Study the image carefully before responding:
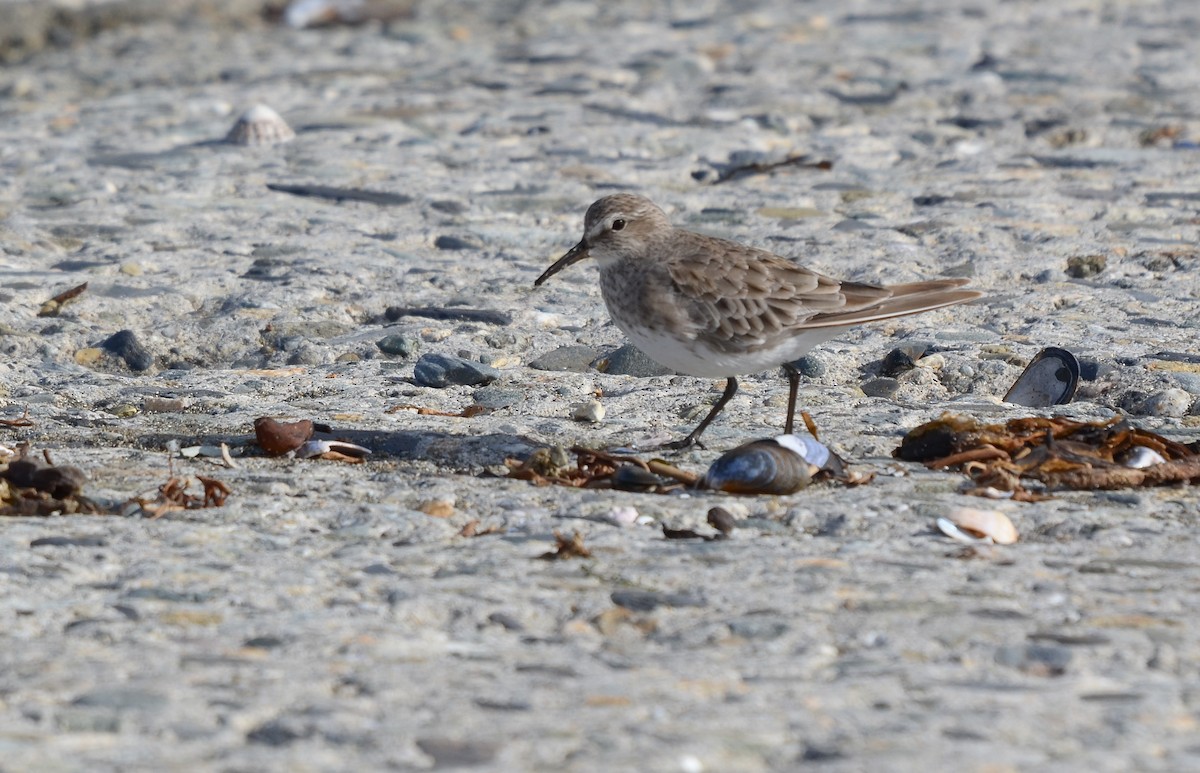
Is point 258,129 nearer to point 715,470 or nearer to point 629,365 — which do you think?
point 629,365

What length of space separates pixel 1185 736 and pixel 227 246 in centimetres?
526

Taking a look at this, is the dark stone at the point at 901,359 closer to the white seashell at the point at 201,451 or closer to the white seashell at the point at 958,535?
the white seashell at the point at 958,535

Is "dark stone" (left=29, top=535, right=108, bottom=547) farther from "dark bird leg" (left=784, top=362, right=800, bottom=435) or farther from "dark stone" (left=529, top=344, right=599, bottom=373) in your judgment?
"dark stone" (left=529, top=344, right=599, bottom=373)

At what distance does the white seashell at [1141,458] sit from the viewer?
447cm

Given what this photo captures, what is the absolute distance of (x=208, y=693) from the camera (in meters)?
3.02

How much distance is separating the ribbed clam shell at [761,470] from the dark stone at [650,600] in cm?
78

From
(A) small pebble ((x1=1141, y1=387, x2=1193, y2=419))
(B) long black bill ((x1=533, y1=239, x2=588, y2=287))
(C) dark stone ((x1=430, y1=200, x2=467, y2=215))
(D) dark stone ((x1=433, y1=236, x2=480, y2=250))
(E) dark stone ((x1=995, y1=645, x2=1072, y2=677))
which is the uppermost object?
(B) long black bill ((x1=533, y1=239, x2=588, y2=287))

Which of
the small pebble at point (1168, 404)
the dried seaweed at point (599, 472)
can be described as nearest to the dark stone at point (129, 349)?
the dried seaweed at point (599, 472)

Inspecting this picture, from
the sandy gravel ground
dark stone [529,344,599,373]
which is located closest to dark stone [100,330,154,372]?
the sandy gravel ground

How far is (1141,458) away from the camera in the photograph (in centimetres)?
450

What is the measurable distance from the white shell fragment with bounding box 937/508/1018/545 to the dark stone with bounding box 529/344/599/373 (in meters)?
2.04

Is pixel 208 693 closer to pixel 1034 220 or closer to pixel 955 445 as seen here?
pixel 955 445

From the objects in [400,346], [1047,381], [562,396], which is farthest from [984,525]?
[400,346]

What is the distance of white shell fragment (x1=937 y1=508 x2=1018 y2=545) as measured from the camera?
158 inches
